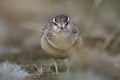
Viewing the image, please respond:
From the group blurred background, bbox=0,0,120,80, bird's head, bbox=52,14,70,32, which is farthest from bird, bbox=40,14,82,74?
blurred background, bbox=0,0,120,80

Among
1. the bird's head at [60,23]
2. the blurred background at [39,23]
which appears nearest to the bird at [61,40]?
the bird's head at [60,23]

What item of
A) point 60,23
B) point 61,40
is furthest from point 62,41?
point 60,23

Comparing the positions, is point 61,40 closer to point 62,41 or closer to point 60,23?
point 62,41

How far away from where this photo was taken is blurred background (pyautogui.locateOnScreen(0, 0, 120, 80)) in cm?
1103

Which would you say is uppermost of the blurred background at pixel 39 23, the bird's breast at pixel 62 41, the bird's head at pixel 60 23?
the blurred background at pixel 39 23

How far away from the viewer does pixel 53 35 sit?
8648mm

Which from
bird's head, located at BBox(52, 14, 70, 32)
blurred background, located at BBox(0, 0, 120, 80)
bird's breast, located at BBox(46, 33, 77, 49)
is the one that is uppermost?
blurred background, located at BBox(0, 0, 120, 80)

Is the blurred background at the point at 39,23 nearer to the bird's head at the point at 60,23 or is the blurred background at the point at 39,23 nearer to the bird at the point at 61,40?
the bird at the point at 61,40

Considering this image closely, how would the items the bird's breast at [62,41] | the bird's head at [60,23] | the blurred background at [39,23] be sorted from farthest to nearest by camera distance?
the blurred background at [39,23]
the bird's breast at [62,41]
the bird's head at [60,23]

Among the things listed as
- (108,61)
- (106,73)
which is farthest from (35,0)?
(106,73)

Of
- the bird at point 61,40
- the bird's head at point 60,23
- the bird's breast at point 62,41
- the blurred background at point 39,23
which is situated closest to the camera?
the bird's head at point 60,23

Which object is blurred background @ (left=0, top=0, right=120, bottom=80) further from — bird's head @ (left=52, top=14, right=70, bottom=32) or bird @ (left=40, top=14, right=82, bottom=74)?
bird's head @ (left=52, top=14, right=70, bottom=32)

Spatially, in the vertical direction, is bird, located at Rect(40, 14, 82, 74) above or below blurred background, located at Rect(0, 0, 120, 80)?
below

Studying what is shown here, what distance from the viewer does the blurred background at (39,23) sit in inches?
434
